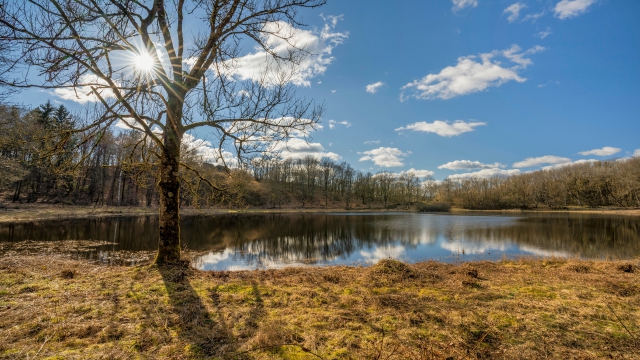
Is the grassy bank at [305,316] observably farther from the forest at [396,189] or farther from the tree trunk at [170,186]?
the forest at [396,189]

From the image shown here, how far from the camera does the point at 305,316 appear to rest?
3.62 m

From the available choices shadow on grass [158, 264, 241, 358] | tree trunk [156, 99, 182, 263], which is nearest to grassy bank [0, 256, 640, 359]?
shadow on grass [158, 264, 241, 358]

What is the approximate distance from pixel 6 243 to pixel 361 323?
19.4m

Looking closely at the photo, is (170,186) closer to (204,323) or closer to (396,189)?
(204,323)

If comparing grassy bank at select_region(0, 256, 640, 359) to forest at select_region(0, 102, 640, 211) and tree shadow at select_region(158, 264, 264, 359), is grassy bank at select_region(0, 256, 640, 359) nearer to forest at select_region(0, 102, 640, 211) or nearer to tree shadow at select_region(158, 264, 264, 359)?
tree shadow at select_region(158, 264, 264, 359)

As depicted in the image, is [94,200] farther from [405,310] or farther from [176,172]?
[405,310]

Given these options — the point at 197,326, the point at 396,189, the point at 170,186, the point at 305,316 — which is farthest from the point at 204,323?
the point at 396,189

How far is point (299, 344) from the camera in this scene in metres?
2.84

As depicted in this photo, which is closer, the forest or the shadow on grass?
the shadow on grass

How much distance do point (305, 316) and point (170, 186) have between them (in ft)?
13.5

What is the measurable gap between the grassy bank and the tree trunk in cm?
64

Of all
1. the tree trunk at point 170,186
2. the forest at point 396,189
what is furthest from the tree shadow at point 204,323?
the forest at point 396,189

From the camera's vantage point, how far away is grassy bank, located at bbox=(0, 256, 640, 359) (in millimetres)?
2730

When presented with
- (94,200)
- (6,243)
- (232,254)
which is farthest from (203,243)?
(94,200)
